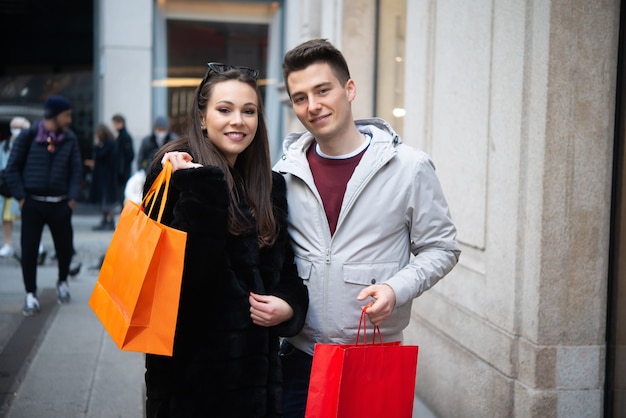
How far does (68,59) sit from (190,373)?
59.5 ft

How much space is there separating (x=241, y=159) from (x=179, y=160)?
16.7 inches

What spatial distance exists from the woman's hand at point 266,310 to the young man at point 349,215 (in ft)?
0.83

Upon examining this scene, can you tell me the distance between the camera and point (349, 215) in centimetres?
289

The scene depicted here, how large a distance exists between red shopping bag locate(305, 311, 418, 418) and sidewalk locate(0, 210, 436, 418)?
104 inches

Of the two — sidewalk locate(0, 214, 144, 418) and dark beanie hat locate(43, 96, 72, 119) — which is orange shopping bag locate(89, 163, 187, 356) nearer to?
sidewalk locate(0, 214, 144, 418)

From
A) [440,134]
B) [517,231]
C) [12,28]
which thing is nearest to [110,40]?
[12,28]

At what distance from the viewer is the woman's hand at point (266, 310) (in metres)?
2.66

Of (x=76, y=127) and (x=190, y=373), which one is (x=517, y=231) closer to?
(x=190, y=373)

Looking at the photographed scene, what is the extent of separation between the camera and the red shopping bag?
96.7 inches

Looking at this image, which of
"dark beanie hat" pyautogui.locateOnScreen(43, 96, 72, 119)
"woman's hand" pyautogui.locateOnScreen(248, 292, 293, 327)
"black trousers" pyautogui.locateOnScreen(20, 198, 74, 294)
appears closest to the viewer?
"woman's hand" pyautogui.locateOnScreen(248, 292, 293, 327)

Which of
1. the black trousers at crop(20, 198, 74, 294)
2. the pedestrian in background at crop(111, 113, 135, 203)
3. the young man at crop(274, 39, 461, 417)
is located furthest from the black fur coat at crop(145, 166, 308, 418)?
the pedestrian in background at crop(111, 113, 135, 203)

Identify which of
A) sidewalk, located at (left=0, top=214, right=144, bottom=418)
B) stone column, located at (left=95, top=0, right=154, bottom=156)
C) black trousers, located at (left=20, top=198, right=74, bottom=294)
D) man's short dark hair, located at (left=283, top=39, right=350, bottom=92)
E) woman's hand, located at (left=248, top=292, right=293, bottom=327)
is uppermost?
stone column, located at (left=95, top=0, right=154, bottom=156)

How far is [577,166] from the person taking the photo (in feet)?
12.7

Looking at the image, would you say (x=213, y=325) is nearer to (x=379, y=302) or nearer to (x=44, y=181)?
(x=379, y=302)
